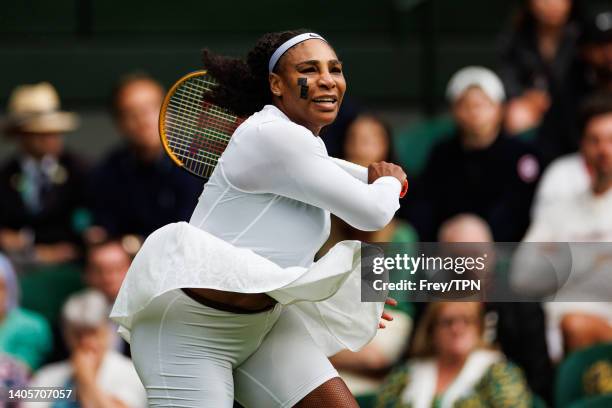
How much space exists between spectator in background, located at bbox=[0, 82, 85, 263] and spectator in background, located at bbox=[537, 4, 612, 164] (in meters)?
2.44

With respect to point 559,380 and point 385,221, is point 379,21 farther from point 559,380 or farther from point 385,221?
point 385,221

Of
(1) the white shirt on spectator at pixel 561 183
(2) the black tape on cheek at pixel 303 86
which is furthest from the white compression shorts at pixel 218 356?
(1) the white shirt on spectator at pixel 561 183

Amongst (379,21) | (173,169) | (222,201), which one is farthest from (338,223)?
(222,201)

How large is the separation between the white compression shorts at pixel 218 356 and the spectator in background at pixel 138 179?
2.82m

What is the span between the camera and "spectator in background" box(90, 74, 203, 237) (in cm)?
686

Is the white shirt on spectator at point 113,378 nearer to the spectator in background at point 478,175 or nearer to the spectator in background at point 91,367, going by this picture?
the spectator in background at point 91,367

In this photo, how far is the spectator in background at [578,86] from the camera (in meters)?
7.39

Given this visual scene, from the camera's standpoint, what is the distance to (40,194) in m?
7.16

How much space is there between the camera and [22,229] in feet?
23.5

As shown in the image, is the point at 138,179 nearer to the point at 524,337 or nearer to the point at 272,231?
the point at 524,337

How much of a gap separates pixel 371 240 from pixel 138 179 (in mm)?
1243

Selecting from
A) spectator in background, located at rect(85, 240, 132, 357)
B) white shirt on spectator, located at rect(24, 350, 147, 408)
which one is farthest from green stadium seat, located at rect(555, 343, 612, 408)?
spectator in background, located at rect(85, 240, 132, 357)

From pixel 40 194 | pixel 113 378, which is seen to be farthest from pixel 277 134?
pixel 40 194

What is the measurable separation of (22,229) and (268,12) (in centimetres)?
208
